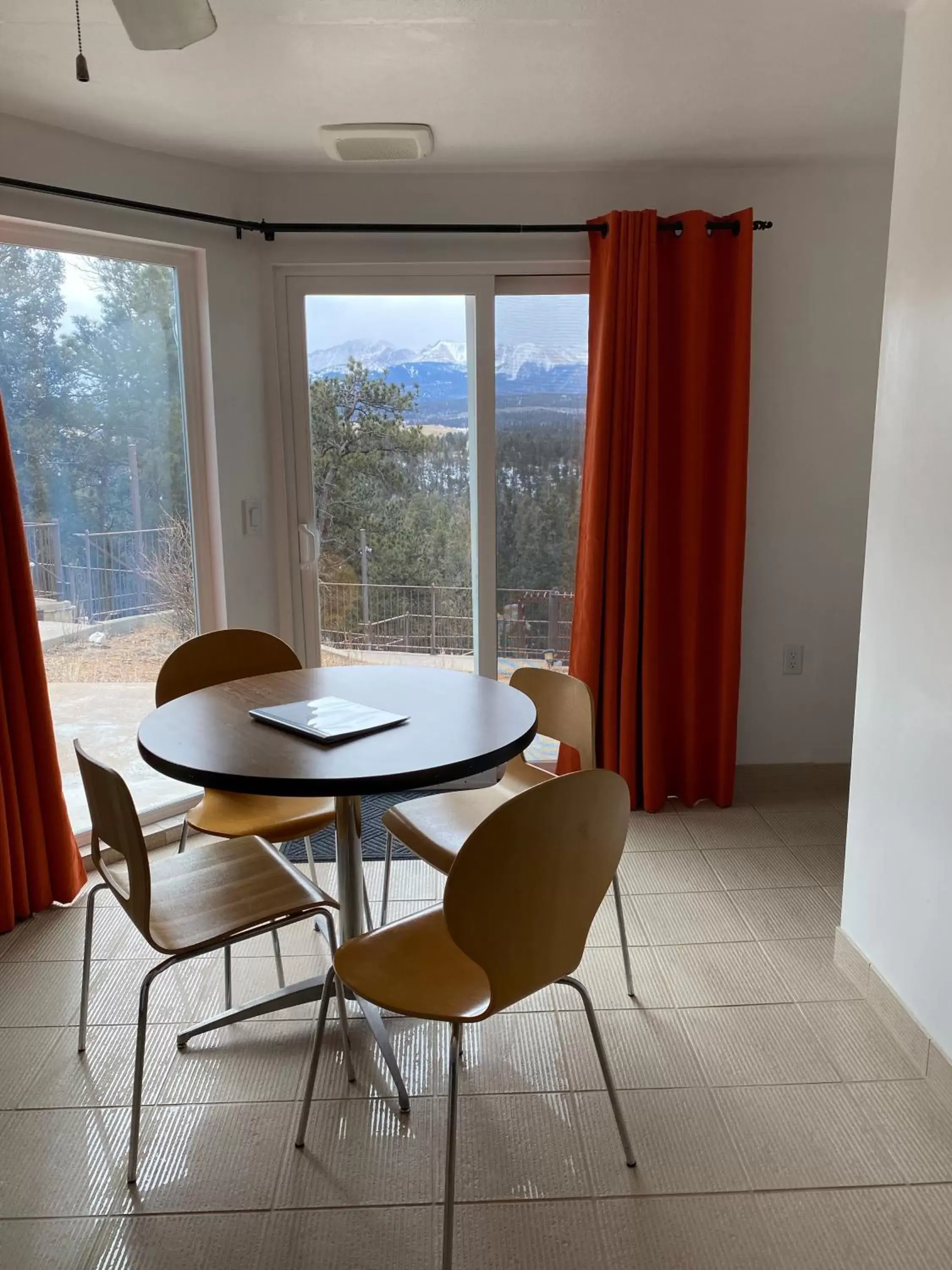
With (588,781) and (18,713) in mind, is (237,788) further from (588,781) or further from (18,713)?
(18,713)

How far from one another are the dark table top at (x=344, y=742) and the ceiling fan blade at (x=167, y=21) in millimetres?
1381

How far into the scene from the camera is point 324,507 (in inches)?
147

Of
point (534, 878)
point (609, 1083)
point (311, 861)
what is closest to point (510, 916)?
point (534, 878)

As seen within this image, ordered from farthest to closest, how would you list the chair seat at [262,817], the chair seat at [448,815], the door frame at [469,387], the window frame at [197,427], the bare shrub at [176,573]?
1. the door frame at [469,387]
2. the bare shrub at [176,573]
3. the window frame at [197,427]
4. the chair seat at [262,817]
5. the chair seat at [448,815]

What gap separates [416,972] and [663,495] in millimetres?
2280

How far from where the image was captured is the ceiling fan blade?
5.60ft

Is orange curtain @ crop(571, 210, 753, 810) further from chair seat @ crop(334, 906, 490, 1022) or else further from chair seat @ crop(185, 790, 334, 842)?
chair seat @ crop(334, 906, 490, 1022)

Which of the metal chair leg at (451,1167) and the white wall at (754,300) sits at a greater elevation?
the white wall at (754,300)

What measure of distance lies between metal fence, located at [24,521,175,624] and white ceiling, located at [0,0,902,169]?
1267 mm

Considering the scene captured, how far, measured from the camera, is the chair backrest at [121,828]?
171 cm

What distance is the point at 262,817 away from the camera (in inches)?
95.6

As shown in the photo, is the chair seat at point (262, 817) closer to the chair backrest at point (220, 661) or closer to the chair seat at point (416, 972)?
the chair backrest at point (220, 661)

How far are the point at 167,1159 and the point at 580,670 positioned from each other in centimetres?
214

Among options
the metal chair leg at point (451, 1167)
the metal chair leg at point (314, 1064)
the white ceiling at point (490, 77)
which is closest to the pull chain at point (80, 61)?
the white ceiling at point (490, 77)
